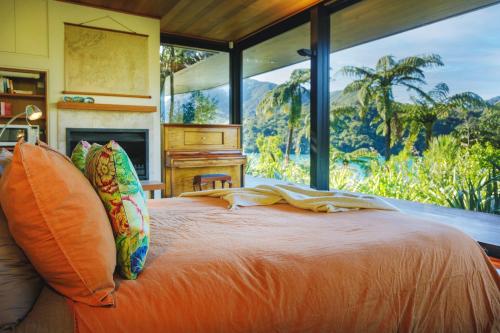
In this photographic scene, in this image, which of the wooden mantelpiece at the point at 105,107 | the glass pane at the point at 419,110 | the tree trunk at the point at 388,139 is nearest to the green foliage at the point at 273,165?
the glass pane at the point at 419,110

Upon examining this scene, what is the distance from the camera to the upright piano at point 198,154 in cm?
498

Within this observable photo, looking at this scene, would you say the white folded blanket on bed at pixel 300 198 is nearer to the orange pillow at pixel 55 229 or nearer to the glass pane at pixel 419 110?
the orange pillow at pixel 55 229

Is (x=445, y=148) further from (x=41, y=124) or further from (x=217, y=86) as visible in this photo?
(x=41, y=124)

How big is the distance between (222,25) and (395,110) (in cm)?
277

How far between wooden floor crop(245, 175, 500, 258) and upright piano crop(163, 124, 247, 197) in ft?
8.40

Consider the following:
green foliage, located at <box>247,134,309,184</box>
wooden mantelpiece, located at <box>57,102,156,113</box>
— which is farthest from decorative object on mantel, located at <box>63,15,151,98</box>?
green foliage, located at <box>247,134,309,184</box>

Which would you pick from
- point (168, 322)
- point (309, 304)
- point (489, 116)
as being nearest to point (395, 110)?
point (489, 116)

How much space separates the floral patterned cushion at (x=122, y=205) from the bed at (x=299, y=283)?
0.21ft

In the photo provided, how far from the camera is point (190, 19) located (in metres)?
4.91

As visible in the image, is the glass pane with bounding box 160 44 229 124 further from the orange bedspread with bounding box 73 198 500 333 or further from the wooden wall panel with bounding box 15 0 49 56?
the orange bedspread with bounding box 73 198 500 333

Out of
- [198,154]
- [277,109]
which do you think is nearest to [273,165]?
[277,109]

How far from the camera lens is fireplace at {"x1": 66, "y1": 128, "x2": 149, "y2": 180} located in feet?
15.1

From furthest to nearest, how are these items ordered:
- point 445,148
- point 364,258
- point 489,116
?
point 445,148
point 489,116
point 364,258

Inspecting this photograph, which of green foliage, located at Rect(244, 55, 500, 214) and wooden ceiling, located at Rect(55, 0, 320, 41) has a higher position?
wooden ceiling, located at Rect(55, 0, 320, 41)
